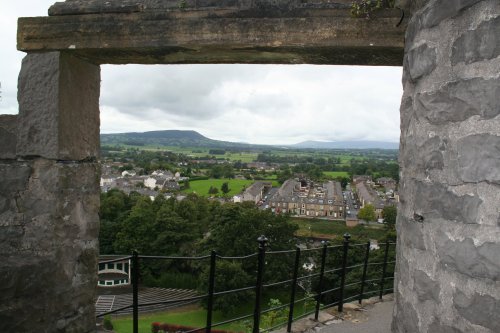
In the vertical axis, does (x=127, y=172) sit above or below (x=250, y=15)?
below

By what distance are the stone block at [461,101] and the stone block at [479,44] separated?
3.4 inches

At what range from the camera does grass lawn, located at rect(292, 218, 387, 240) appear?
4191 centimetres

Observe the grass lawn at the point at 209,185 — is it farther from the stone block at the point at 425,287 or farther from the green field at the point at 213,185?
the stone block at the point at 425,287

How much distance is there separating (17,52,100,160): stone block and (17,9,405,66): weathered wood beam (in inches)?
4.2

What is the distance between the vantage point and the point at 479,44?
1505 millimetres

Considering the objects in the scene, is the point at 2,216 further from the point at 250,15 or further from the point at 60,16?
the point at 250,15

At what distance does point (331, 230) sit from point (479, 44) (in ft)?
153

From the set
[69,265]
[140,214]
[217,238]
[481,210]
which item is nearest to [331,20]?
[481,210]

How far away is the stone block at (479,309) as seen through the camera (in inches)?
56.1

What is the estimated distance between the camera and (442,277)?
64.7 inches

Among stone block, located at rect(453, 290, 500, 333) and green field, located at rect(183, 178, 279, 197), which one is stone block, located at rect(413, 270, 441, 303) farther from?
green field, located at rect(183, 178, 279, 197)

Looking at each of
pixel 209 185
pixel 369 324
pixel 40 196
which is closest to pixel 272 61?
pixel 40 196

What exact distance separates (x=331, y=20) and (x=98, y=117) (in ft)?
5.56

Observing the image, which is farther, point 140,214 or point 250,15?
point 140,214
